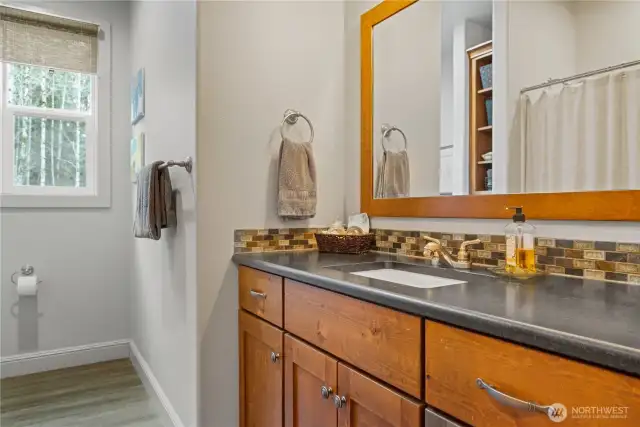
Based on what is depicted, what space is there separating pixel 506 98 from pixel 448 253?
1.75 ft

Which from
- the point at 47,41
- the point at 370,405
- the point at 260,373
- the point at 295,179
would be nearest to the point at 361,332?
the point at 370,405

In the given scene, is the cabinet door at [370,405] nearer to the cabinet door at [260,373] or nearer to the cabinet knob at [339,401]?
the cabinet knob at [339,401]

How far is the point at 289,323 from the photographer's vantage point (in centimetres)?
135

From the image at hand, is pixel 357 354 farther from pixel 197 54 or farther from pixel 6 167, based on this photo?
pixel 6 167

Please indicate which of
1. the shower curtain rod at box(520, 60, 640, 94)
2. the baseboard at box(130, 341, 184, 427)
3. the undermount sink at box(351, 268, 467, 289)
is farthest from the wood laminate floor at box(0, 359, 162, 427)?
the shower curtain rod at box(520, 60, 640, 94)

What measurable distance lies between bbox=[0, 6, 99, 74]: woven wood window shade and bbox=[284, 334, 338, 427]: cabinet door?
100 inches

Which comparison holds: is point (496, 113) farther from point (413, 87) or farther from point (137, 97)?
point (137, 97)

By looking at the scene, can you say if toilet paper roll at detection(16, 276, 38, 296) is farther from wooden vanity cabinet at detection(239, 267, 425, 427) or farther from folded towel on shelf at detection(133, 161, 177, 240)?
wooden vanity cabinet at detection(239, 267, 425, 427)

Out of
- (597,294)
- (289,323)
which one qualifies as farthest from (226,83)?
(597,294)

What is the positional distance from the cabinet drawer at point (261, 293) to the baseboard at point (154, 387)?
728 millimetres

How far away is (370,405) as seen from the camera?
1.00 metres

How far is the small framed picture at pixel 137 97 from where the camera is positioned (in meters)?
2.59

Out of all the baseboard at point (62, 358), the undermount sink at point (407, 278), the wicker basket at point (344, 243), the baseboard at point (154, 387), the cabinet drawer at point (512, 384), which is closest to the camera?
the cabinet drawer at point (512, 384)

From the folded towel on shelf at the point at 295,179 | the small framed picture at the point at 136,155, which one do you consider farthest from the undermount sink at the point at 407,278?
the small framed picture at the point at 136,155
